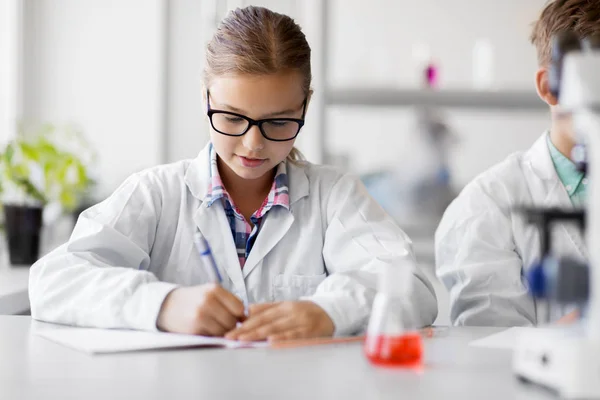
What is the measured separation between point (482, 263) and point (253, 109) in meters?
0.60

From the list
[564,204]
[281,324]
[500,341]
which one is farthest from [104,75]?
[500,341]

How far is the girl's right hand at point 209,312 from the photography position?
113 centimetres

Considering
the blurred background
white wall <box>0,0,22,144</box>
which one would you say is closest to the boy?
the blurred background

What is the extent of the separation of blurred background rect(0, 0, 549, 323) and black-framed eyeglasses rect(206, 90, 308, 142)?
1.58 metres

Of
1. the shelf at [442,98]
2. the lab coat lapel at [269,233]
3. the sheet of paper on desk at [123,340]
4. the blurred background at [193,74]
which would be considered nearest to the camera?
the sheet of paper on desk at [123,340]

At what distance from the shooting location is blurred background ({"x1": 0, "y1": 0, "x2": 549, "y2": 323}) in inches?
120

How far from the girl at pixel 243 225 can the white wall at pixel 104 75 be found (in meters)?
1.59

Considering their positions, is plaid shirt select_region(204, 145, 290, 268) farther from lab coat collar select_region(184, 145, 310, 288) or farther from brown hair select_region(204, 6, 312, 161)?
brown hair select_region(204, 6, 312, 161)

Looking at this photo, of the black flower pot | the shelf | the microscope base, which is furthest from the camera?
the shelf

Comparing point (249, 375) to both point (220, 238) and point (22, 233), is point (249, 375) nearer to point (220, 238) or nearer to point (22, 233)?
point (220, 238)

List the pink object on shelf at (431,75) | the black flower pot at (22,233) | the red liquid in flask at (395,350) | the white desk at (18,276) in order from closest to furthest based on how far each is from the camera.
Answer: the red liquid in flask at (395,350)
the white desk at (18,276)
the black flower pot at (22,233)
the pink object on shelf at (431,75)

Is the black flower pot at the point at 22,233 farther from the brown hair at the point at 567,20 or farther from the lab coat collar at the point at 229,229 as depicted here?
the brown hair at the point at 567,20

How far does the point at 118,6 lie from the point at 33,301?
6.93 feet

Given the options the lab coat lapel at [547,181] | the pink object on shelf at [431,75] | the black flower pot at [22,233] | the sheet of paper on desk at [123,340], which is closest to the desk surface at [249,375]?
the sheet of paper on desk at [123,340]
